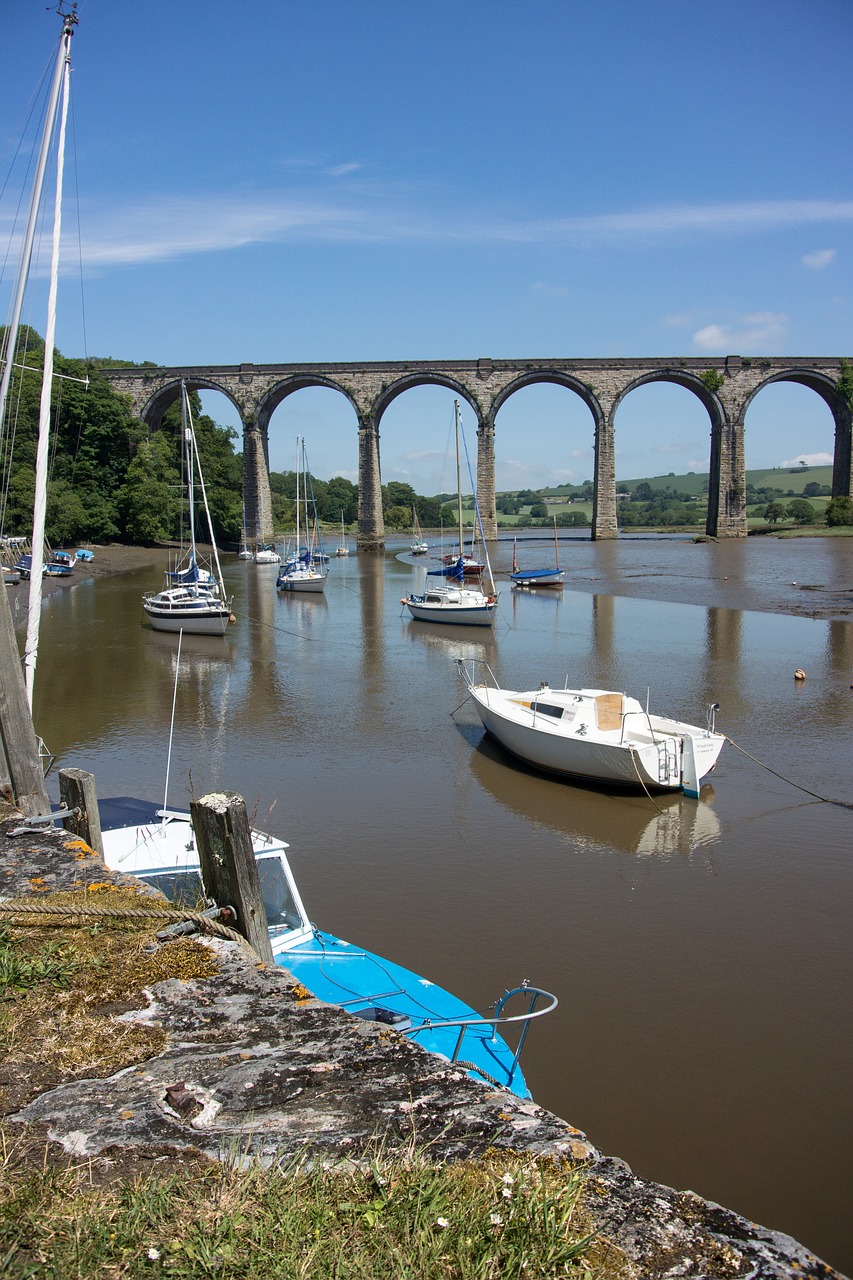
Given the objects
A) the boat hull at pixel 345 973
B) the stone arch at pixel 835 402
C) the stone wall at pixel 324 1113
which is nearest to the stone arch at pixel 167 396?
the stone arch at pixel 835 402

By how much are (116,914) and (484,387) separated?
212ft

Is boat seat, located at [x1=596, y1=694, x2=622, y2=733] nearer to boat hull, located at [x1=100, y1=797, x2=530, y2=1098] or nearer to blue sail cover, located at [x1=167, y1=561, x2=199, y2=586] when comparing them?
boat hull, located at [x1=100, y1=797, x2=530, y2=1098]

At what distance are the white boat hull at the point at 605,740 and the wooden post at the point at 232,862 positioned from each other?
28.3 feet

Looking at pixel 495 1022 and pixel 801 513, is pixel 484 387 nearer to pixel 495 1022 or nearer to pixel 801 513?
pixel 801 513

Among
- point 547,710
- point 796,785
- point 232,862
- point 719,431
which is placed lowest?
point 796,785

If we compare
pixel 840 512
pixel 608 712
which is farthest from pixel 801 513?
pixel 608 712

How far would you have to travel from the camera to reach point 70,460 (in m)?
57.9

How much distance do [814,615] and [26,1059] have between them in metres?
31.5

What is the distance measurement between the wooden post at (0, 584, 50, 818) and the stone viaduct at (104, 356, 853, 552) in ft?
198

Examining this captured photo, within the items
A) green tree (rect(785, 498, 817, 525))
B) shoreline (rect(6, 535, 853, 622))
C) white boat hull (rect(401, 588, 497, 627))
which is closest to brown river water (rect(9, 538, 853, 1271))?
white boat hull (rect(401, 588, 497, 627))

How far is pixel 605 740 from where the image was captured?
12.7m

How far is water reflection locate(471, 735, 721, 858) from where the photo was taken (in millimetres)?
10977

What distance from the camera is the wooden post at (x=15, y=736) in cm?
599

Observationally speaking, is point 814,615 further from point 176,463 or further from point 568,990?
point 176,463
